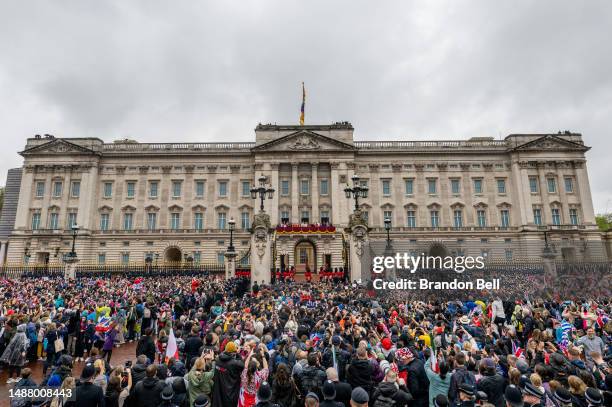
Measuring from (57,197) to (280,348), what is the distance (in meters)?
55.7

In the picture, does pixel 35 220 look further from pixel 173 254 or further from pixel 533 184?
pixel 533 184

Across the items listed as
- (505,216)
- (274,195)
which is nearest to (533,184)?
(505,216)

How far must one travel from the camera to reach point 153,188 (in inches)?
2114

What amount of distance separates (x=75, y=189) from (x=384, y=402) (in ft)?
190

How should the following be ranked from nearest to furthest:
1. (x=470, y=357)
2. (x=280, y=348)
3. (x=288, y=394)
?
(x=288, y=394) → (x=470, y=357) → (x=280, y=348)

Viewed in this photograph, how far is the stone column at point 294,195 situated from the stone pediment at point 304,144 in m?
2.73

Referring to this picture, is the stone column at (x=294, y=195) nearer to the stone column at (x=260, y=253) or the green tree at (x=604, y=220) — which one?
the stone column at (x=260, y=253)

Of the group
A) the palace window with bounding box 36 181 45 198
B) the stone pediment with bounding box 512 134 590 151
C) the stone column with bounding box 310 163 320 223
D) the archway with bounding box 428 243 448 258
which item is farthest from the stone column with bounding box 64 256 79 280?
the stone pediment with bounding box 512 134 590 151

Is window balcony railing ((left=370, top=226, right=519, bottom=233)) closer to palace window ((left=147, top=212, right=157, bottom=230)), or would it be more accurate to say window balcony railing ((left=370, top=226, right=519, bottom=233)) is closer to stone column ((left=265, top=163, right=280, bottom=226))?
stone column ((left=265, top=163, right=280, bottom=226))

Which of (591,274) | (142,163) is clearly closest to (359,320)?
(591,274)

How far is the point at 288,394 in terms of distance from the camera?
Result: 6.45m

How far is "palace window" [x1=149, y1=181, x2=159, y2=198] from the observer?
175ft

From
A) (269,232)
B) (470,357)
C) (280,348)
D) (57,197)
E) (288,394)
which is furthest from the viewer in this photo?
(57,197)

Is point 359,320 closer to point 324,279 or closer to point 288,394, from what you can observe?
point 288,394
